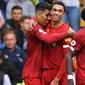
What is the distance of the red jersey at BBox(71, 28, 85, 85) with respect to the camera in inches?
299

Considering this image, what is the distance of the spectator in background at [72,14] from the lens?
11500 millimetres

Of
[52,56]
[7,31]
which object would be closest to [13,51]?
[7,31]

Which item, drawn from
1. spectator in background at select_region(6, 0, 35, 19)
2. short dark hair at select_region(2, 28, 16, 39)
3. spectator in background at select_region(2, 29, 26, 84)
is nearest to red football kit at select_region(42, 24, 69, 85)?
spectator in background at select_region(2, 29, 26, 84)

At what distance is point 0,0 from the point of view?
11.9 m

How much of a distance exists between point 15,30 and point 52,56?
11.4 feet

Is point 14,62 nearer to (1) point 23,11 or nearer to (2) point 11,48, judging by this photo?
(2) point 11,48

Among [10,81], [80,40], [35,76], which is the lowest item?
[10,81]

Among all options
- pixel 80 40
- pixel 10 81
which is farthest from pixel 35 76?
pixel 10 81

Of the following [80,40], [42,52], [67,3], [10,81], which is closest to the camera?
[80,40]

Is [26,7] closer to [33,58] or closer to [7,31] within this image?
[7,31]

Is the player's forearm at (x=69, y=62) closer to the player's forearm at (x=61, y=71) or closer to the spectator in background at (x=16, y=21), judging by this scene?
the player's forearm at (x=61, y=71)

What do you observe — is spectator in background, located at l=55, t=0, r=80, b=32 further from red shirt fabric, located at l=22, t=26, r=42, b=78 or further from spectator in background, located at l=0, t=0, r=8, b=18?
red shirt fabric, located at l=22, t=26, r=42, b=78

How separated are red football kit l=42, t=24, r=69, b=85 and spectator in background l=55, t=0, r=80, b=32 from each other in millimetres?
3432

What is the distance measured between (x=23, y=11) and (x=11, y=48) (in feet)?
4.81
